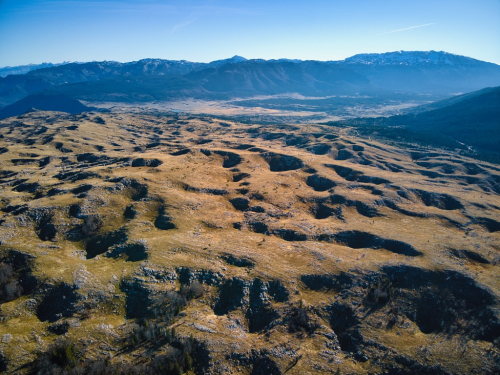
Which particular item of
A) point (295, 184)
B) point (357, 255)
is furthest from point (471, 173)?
point (357, 255)

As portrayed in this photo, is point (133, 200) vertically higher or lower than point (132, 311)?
higher

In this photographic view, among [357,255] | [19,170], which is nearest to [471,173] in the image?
[357,255]

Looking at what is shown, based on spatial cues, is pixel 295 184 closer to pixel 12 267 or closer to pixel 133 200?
pixel 133 200

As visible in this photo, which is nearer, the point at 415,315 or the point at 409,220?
the point at 415,315

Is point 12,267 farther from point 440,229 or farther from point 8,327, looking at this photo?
point 440,229

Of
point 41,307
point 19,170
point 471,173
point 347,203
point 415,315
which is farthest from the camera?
point 471,173

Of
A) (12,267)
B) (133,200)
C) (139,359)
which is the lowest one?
(139,359)

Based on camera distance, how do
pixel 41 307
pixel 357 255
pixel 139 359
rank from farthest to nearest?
pixel 357 255
pixel 41 307
pixel 139 359
